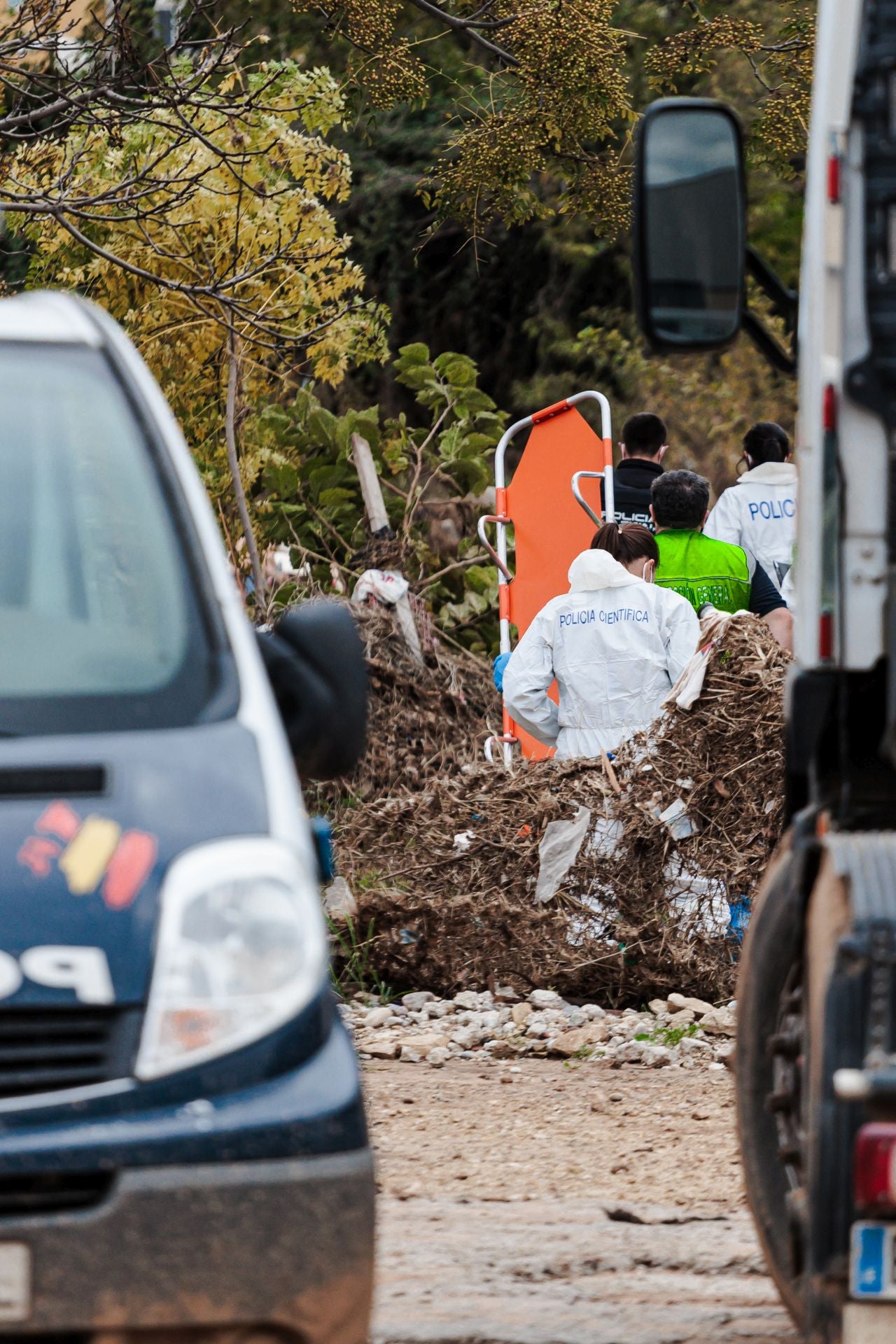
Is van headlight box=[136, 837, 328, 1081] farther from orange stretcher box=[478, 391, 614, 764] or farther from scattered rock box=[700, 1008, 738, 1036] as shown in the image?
orange stretcher box=[478, 391, 614, 764]

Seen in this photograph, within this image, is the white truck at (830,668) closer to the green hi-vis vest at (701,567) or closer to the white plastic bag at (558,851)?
the white plastic bag at (558,851)

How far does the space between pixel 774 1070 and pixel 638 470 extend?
749 cm

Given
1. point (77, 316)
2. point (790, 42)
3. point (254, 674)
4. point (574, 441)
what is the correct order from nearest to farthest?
point (254, 674), point (77, 316), point (574, 441), point (790, 42)

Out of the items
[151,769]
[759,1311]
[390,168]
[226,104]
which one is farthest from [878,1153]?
[390,168]

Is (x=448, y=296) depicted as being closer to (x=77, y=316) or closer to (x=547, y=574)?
(x=547, y=574)

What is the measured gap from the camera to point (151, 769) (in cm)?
321

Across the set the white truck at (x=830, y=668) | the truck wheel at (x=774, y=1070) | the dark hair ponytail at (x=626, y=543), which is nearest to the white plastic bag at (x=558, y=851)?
the dark hair ponytail at (x=626, y=543)

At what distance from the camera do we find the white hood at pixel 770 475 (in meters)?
10.2

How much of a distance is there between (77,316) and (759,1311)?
2.53 m

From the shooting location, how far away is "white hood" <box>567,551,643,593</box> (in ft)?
29.6

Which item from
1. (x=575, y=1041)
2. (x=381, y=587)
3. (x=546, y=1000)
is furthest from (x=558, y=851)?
(x=381, y=587)

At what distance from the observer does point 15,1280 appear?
2912 millimetres

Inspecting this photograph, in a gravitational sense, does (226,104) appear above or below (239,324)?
above

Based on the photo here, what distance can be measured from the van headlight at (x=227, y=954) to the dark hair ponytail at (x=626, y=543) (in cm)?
643
